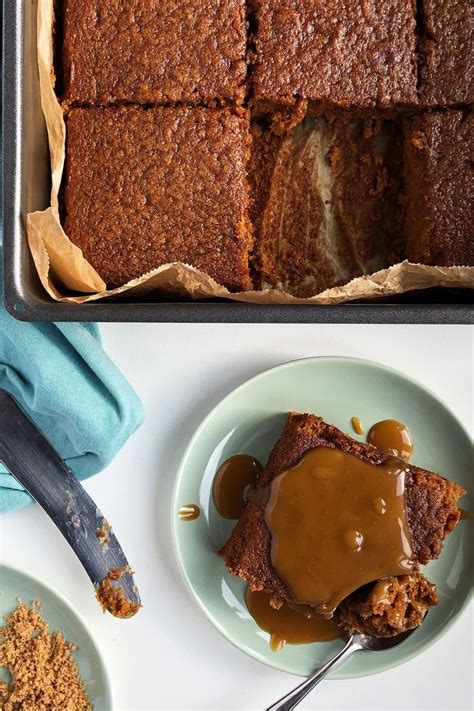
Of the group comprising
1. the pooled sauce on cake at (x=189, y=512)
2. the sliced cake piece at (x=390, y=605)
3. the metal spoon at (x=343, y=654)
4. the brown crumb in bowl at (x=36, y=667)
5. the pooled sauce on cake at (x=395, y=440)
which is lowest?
the brown crumb in bowl at (x=36, y=667)

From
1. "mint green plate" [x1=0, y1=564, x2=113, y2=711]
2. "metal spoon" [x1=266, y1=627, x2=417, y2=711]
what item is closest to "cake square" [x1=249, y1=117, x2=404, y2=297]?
"metal spoon" [x1=266, y1=627, x2=417, y2=711]

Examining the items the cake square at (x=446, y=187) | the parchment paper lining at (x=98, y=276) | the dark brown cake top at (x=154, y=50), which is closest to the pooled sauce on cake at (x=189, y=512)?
the parchment paper lining at (x=98, y=276)

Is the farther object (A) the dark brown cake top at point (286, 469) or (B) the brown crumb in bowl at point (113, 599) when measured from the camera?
(B) the brown crumb in bowl at point (113, 599)

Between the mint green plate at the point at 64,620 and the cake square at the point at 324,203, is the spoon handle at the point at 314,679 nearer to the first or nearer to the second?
the mint green plate at the point at 64,620

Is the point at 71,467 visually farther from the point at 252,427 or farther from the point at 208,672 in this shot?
the point at 208,672

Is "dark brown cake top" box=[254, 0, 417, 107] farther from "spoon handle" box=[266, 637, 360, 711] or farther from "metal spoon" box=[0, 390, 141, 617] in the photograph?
"spoon handle" box=[266, 637, 360, 711]

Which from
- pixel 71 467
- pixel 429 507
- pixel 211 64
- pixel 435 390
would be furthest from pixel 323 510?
pixel 211 64
